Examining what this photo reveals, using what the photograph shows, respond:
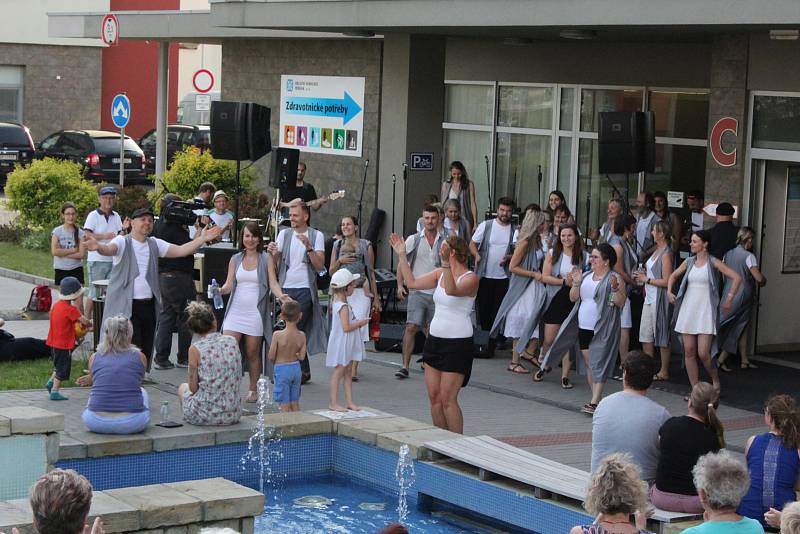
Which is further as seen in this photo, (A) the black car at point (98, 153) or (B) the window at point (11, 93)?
(B) the window at point (11, 93)

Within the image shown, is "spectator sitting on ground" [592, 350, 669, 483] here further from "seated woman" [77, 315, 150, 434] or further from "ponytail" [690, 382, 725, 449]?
"seated woman" [77, 315, 150, 434]

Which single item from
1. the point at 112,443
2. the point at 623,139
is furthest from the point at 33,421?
the point at 623,139

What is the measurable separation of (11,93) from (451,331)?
34.7 m

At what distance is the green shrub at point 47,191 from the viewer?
75.4 feet

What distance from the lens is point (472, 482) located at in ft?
31.3

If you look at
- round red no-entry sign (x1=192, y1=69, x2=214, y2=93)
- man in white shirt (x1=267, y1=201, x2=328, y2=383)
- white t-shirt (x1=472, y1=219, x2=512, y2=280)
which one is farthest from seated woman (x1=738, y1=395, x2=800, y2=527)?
Answer: round red no-entry sign (x1=192, y1=69, x2=214, y2=93)

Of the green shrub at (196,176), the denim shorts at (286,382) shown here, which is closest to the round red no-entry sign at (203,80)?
the green shrub at (196,176)

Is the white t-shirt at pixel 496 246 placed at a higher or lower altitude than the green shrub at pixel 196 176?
lower

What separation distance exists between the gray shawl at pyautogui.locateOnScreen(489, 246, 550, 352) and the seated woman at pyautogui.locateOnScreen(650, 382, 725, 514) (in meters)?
6.06

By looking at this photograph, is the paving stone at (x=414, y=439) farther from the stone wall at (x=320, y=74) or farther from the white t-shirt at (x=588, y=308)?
the stone wall at (x=320, y=74)

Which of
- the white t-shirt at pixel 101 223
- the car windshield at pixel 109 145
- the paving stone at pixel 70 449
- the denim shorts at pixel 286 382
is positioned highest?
the car windshield at pixel 109 145

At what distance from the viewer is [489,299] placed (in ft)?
51.6

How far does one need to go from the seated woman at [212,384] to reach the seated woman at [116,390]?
0.46 m

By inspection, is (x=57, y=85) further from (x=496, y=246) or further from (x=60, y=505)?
(x=60, y=505)
